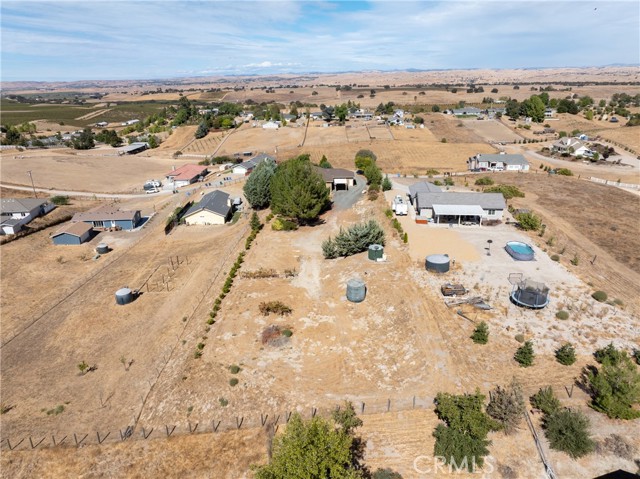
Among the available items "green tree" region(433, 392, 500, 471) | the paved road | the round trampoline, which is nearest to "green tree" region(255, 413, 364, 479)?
"green tree" region(433, 392, 500, 471)

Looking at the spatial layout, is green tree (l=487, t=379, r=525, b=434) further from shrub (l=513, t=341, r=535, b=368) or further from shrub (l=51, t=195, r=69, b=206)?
shrub (l=51, t=195, r=69, b=206)

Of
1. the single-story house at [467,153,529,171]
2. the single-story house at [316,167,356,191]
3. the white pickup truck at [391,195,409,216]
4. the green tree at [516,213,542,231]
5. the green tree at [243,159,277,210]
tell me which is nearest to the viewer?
the green tree at [516,213,542,231]

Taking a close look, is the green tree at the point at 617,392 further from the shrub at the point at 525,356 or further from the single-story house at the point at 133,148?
the single-story house at the point at 133,148

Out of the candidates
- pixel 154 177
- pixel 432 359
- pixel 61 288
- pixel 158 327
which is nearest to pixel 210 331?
pixel 158 327

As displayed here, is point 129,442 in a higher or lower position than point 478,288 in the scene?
lower

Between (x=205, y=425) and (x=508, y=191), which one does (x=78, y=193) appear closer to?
(x=205, y=425)

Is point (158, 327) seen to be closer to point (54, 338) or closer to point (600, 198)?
point (54, 338)

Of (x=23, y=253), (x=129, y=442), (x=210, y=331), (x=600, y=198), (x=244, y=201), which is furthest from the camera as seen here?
(x=244, y=201)
